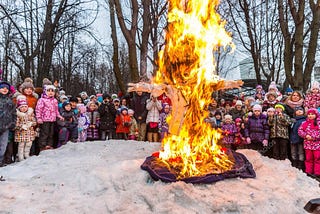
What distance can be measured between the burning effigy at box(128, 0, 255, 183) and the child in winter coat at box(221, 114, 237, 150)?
2.88m

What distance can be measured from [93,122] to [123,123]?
31.9 inches

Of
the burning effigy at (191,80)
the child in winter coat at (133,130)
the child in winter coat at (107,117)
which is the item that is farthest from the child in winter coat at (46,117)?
the burning effigy at (191,80)

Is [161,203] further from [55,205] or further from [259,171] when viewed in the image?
[259,171]

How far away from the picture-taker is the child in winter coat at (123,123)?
9.09m

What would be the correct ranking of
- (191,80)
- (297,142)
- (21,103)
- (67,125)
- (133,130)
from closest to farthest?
(191,80) → (21,103) → (297,142) → (67,125) → (133,130)

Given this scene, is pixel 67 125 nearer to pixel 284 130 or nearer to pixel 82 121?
pixel 82 121

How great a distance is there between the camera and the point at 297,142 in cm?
737

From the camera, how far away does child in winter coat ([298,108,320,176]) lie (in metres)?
6.79

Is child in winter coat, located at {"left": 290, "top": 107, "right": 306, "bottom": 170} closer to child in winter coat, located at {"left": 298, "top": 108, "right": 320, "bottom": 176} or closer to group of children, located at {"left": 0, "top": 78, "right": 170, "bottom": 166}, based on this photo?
child in winter coat, located at {"left": 298, "top": 108, "right": 320, "bottom": 176}

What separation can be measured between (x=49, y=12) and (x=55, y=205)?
466 inches

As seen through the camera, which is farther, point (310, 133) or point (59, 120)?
A: point (59, 120)

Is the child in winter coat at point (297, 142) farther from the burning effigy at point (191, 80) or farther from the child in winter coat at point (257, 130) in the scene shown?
the burning effigy at point (191, 80)

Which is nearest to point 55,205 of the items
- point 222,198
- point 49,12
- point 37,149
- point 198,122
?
point 222,198

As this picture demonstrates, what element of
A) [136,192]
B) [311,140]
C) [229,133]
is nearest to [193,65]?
[136,192]
